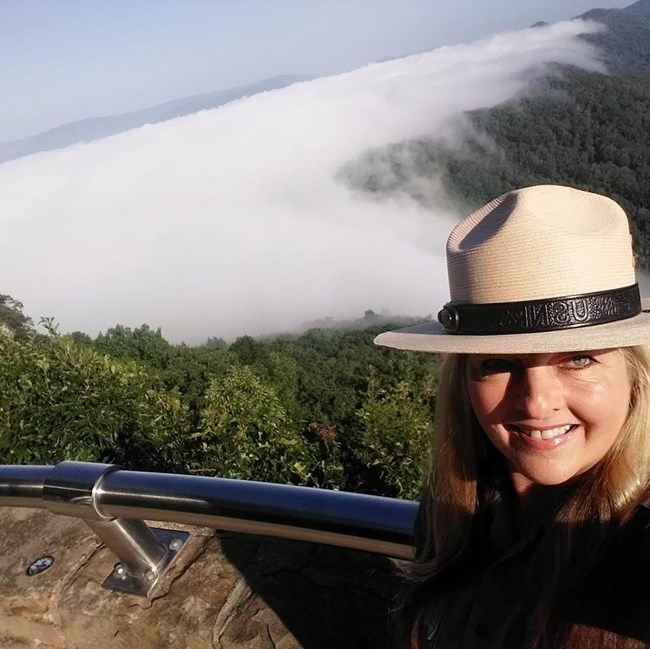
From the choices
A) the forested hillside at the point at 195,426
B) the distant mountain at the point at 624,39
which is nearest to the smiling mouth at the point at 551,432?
the forested hillside at the point at 195,426

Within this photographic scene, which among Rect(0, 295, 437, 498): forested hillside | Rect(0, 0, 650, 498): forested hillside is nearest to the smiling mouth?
Rect(0, 0, 650, 498): forested hillside

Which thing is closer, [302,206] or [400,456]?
[400,456]

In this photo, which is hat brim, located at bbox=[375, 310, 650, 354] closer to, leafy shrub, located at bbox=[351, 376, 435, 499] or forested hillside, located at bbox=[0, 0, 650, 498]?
forested hillside, located at bbox=[0, 0, 650, 498]

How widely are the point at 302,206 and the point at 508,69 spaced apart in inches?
1500

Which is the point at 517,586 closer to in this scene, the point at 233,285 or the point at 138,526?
the point at 138,526

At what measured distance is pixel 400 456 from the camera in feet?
15.6

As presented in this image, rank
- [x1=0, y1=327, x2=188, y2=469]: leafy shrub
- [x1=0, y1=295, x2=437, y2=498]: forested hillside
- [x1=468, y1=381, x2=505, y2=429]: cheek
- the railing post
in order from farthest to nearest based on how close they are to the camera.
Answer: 1. [x1=0, y1=295, x2=437, y2=498]: forested hillside
2. [x1=0, y1=327, x2=188, y2=469]: leafy shrub
3. the railing post
4. [x1=468, y1=381, x2=505, y2=429]: cheek

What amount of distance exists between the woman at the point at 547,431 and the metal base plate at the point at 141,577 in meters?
0.63

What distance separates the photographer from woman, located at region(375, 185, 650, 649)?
104cm

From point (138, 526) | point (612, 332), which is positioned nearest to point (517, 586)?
point (612, 332)

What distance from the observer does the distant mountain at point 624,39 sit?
309 feet

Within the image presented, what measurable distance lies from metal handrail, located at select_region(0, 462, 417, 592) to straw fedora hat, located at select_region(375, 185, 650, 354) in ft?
1.07

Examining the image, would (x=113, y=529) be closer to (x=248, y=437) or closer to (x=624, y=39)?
(x=248, y=437)

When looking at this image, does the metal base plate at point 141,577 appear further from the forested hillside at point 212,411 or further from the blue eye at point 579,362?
the forested hillside at point 212,411
